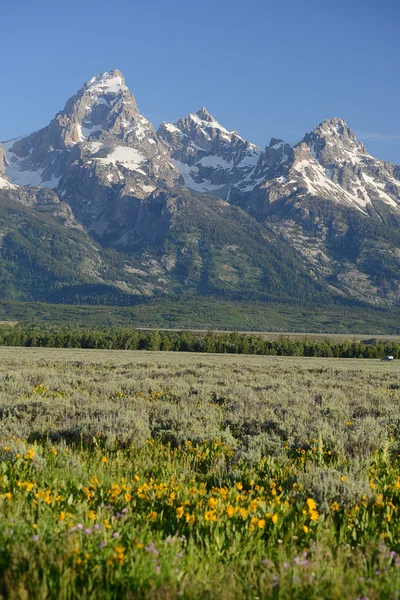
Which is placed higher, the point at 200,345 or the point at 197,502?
the point at 197,502

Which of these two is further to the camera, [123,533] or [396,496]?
[396,496]

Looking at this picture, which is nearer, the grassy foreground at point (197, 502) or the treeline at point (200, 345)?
the grassy foreground at point (197, 502)

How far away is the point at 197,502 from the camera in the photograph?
595 cm

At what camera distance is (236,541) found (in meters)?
4.99

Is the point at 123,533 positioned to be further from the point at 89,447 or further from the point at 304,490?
the point at 89,447

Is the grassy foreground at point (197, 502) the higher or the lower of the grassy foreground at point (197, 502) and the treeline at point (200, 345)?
the higher

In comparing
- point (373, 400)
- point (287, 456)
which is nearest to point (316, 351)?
point (373, 400)

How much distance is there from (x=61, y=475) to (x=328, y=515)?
3907mm

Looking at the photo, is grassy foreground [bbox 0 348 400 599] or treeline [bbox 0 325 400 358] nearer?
grassy foreground [bbox 0 348 400 599]

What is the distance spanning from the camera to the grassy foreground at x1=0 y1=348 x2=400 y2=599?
153 inches

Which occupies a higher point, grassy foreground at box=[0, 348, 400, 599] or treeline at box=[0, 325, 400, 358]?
grassy foreground at box=[0, 348, 400, 599]

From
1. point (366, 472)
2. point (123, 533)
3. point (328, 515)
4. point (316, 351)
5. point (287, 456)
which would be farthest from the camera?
point (316, 351)

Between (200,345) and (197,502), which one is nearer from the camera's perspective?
(197,502)

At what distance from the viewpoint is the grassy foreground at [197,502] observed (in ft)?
12.8
